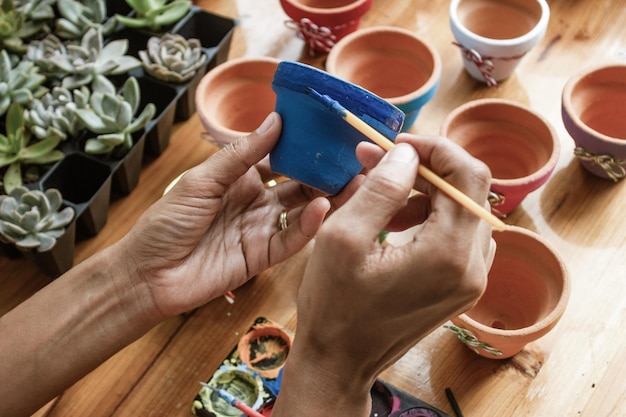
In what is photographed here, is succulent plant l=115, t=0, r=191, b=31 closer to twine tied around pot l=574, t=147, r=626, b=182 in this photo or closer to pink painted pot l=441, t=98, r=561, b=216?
pink painted pot l=441, t=98, r=561, b=216

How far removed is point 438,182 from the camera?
71 centimetres

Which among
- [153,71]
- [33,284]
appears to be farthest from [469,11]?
[33,284]

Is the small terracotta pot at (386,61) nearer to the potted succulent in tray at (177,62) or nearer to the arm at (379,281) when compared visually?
the potted succulent in tray at (177,62)

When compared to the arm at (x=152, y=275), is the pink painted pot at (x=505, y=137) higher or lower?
higher

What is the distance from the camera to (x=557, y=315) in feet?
2.96

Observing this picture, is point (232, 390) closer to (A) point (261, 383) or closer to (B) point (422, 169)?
(A) point (261, 383)

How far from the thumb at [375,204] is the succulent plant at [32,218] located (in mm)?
555

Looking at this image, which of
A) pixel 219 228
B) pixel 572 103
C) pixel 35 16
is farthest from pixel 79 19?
pixel 572 103

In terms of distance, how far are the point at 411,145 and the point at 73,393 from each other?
620 mm

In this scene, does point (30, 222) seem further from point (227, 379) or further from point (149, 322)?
point (227, 379)

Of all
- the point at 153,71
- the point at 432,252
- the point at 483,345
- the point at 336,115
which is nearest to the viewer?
the point at 432,252

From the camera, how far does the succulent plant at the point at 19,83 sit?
1.19 metres

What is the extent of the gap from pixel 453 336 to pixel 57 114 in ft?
2.44

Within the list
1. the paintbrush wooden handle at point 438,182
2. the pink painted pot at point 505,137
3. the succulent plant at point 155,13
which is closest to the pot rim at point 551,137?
the pink painted pot at point 505,137
